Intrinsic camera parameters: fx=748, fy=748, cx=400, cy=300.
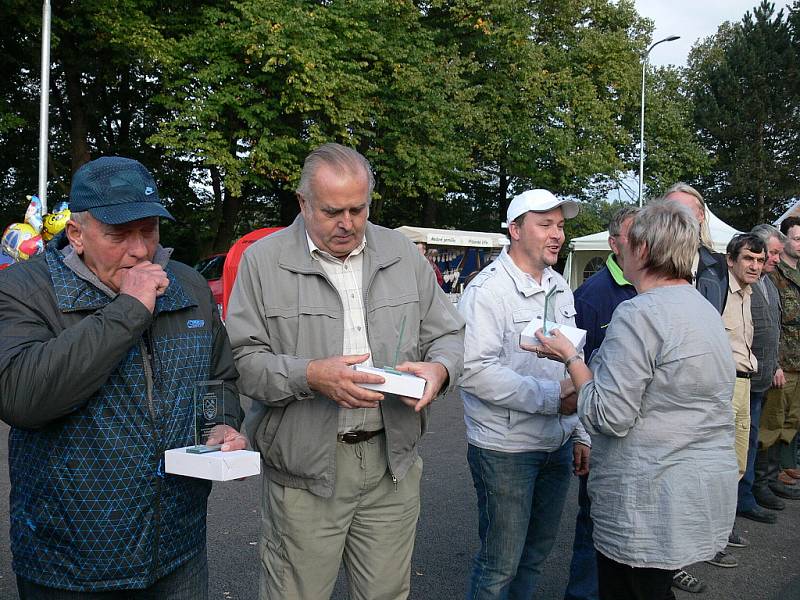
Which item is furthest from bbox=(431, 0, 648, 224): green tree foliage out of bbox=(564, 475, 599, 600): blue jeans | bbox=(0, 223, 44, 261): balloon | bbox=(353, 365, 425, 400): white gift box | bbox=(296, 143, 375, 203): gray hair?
bbox=(353, 365, 425, 400): white gift box

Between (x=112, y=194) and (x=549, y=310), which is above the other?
(x=112, y=194)

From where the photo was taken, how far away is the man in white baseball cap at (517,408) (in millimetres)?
3082

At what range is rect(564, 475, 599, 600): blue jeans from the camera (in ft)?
12.2

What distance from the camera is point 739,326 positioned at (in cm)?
494

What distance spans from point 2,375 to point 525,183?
90.6ft

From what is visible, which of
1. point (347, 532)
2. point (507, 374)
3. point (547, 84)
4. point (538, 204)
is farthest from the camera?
point (547, 84)

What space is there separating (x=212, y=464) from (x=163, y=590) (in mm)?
516

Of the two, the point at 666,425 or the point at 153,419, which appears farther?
the point at 666,425

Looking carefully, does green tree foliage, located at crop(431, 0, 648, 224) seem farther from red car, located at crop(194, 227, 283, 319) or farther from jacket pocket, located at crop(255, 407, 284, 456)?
jacket pocket, located at crop(255, 407, 284, 456)

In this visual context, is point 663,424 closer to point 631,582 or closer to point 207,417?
point 631,582

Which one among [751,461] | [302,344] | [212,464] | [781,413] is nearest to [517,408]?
[302,344]

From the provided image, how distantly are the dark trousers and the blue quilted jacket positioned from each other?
149cm

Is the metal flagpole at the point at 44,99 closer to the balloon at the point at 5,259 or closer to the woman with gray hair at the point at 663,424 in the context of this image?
the balloon at the point at 5,259

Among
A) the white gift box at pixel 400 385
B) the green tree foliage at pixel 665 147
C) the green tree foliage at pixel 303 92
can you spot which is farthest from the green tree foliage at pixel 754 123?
the white gift box at pixel 400 385
